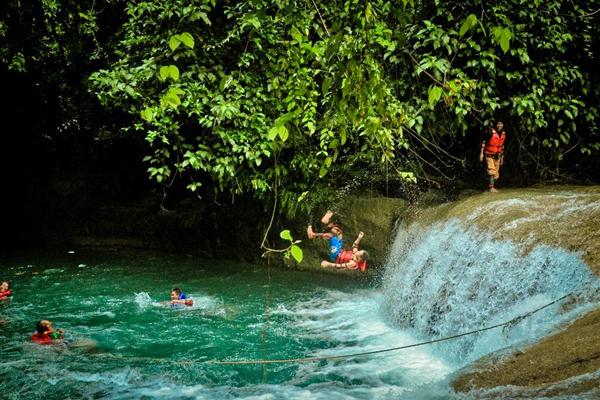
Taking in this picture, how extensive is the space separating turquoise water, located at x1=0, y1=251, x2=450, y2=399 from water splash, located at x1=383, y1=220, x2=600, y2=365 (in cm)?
38

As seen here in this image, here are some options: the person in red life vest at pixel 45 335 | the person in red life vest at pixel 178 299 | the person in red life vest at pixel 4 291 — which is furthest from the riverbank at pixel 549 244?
the person in red life vest at pixel 4 291

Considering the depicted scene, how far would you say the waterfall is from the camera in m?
4.75

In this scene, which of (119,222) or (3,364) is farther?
(119,222)

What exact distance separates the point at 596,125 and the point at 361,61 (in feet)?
24.7

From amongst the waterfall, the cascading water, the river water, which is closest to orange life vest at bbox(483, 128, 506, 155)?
the cascading water

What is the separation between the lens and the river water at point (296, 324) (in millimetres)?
5219

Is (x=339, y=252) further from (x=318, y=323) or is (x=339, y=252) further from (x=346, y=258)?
(x=318, y=323)

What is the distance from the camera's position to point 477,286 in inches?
234

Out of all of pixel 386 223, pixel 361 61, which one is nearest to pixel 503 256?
pixel 386 223

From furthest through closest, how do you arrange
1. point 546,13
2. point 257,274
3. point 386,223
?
point 257,274 → point 386,223 → point 546,13

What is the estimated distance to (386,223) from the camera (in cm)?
917

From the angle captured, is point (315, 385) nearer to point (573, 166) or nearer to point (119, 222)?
point (573, 166)

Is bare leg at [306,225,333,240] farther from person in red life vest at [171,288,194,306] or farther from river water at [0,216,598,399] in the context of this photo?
person in red life vest at [171,288,194,306]

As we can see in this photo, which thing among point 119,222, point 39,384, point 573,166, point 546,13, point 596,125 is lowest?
point 39,384
